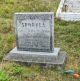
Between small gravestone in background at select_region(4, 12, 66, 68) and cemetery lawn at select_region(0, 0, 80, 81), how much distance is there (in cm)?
19

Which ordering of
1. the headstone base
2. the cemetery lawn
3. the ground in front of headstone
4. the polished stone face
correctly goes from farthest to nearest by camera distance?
1. the ground in front of headstone
2. the polished stone face
3. the headstone base
4. the cemetery lawn

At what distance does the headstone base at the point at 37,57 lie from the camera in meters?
6.11

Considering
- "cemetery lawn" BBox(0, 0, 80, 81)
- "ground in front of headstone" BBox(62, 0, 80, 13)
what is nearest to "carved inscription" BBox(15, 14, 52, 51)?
"cemetery lawn" BBox(0, 0, 80, 81)

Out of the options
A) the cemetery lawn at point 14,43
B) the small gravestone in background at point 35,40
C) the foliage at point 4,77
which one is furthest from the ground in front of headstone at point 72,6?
the foliage at point 4,77

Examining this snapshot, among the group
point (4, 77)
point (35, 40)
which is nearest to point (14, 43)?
point (35, 40)

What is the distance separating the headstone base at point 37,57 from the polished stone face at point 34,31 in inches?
4.8

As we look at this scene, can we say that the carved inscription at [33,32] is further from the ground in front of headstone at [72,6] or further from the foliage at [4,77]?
the ground in front of headstone at [72,6]

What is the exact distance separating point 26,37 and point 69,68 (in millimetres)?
1035

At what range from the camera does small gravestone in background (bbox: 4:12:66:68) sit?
6.19m

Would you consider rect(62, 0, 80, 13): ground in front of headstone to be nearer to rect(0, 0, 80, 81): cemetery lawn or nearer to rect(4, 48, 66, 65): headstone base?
rect(0, 0, 80, 81): cemetery lawn

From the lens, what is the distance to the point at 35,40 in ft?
20.9

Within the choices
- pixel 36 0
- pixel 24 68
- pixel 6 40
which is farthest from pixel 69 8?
pixel 24 68

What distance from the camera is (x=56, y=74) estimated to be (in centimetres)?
581

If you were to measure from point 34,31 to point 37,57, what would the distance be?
51 centimetres
